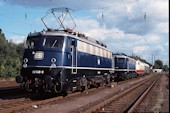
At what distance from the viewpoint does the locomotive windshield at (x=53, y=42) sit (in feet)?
52.3

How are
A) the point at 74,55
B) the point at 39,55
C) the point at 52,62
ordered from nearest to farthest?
the point at 52,62
the point at 39,55
the point at 74,55

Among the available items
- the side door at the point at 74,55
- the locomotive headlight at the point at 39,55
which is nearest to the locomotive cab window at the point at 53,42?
the locomotive headlight at the point at 39,55

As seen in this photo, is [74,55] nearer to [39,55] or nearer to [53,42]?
[53,42]

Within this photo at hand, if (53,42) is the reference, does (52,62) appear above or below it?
below

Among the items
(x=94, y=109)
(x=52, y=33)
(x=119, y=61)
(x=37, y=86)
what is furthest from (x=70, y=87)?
(x=119, y=61)

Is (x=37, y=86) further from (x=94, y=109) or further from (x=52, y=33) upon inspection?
(x=94, y=109)

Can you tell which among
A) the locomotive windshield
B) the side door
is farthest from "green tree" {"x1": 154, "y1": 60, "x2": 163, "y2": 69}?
the locomotive windshield

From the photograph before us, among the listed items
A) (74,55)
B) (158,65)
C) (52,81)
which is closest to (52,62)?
(52,81)

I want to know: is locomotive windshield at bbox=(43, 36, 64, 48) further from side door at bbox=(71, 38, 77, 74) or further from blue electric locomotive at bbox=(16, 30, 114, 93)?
side door at bbox=(71, 38, 77, 74)

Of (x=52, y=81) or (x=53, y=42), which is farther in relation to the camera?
(x=53, y=42)

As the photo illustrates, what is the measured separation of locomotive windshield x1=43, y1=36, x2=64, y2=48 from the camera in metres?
15.9

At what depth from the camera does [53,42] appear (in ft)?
52.6

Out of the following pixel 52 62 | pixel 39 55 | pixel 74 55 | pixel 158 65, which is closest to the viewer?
pixel 52 62

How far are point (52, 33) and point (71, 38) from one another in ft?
3.45
